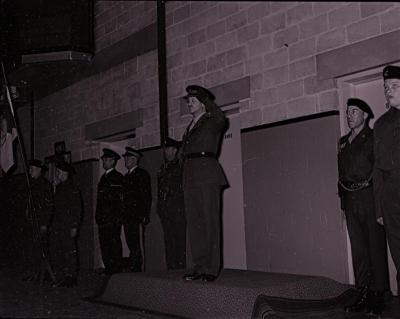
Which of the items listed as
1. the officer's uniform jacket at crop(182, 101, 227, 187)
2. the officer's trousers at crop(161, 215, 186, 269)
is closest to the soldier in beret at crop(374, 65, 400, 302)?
the officer's uniform jacket at crop(182, 101, 227, 187)

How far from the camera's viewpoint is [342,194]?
3393mm

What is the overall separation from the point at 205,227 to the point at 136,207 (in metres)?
1.82

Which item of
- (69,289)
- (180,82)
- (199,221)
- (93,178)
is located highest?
(180,82)

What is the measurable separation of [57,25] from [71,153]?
3222mm

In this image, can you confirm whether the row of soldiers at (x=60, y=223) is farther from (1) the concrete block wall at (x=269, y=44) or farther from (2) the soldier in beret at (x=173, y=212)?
(1) the concrete block wall at (x=269, y=44)

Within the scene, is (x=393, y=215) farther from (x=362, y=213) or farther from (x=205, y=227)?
(x=205, y=227)

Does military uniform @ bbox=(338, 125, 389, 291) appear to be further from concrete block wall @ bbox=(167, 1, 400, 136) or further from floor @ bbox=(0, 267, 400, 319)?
concrete block wall @ bbox=(167, 1, 400, 136)

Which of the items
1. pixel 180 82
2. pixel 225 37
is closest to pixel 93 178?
pixel 180 82

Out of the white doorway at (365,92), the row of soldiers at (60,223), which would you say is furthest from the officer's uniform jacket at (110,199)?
the white doorway at (365,92)

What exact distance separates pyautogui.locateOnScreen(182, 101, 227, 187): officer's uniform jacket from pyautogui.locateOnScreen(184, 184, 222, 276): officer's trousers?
5 centimetres

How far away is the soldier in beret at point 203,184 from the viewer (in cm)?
336

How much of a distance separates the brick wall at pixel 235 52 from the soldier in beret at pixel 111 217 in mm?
664

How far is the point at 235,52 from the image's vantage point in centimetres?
461

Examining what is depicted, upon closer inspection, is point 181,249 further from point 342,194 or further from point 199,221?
point 342,194
